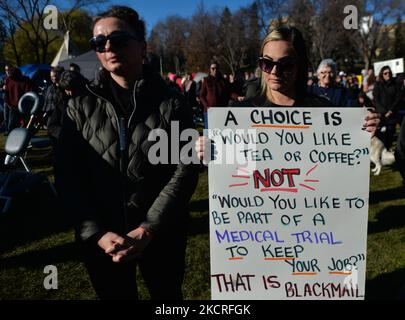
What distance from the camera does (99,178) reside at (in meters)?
1.62

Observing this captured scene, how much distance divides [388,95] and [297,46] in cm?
632

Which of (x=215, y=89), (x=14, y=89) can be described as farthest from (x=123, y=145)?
(x=14, y=89)

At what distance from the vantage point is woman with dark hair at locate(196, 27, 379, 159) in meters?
1.75

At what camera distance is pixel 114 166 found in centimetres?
160

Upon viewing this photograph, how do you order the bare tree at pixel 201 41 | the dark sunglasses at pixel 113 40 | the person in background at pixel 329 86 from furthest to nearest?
1. the bare tree at pixel 201 41
2. the person in background at pixel 329 86
3. the dark sunglasses at pixel 113 40

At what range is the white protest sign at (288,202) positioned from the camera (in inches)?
64.4

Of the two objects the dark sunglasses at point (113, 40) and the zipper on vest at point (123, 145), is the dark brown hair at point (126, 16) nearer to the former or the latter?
the dark sunglasses at point (113, 40)

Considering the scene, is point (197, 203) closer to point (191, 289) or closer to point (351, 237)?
point (191, 289)

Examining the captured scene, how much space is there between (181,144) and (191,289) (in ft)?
5.47

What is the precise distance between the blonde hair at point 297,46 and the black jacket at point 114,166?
2.07ft

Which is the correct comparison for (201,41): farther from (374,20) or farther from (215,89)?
(215,89)

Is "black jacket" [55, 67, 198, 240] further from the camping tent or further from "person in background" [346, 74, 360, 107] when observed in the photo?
the camping tent
